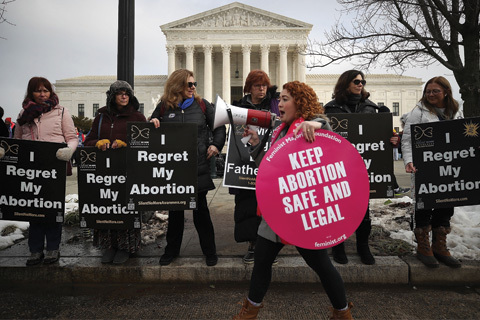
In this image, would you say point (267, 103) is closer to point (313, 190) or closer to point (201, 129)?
point (201, 129)

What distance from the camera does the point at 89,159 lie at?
3.30 metres

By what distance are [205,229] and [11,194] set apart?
1965 millimetres

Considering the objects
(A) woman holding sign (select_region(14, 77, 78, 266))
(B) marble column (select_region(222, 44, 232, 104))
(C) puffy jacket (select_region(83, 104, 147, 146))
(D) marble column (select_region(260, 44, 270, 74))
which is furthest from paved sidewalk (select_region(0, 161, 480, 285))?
(D) marble column (select_region(260, 44, 270, 74))

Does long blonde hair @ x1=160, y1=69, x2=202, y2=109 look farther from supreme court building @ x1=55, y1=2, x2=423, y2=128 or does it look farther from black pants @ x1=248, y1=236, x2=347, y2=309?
supreme court building @ x1=55, y1=2, x2=423, y2=128

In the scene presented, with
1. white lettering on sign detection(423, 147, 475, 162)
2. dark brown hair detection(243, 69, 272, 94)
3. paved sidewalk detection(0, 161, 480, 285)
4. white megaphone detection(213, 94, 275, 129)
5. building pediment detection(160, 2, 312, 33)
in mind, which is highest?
building pediment detection(160, 2, 312, 33)

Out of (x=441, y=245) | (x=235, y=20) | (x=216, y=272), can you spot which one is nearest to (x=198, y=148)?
(x=216, y=272)

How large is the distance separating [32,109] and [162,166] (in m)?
1.44

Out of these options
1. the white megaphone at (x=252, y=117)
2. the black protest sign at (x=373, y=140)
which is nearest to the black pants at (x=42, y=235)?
the white megaphone at (x=252, y=117)

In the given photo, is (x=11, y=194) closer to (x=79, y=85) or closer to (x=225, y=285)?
(x=225, y=285)

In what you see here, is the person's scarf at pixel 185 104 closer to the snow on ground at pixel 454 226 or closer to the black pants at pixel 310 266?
the black pants at pixel 310 266

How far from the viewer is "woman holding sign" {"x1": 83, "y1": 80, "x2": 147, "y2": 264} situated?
3271 millimetres

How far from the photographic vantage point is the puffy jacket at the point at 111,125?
3320mm

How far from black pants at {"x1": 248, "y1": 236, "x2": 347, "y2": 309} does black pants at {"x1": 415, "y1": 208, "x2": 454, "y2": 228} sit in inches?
66.2

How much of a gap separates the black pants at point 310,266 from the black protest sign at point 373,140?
171 centimetres
